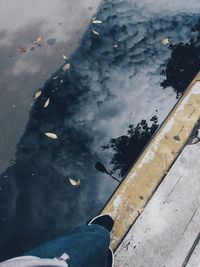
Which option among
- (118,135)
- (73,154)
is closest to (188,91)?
(118,135)

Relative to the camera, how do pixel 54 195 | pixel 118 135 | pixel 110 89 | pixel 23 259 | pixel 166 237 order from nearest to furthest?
pixel 23 259 < pixel 166 237 < pixel 54 195 < pixel 118 135 < pixel 110 89

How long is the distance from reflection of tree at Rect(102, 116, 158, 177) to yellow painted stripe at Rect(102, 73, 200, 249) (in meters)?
0.28

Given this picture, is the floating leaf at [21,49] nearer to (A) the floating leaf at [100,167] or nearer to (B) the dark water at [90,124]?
(B) the dark water at [90,124]

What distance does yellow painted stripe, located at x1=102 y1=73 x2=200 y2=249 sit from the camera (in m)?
2.74

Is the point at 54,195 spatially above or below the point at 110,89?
below

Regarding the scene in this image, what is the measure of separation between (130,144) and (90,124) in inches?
19.6

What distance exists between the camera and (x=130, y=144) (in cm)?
336

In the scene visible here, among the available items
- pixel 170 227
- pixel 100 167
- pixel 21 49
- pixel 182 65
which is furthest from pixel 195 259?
pixel 21 49

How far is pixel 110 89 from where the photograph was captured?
12.1 feet

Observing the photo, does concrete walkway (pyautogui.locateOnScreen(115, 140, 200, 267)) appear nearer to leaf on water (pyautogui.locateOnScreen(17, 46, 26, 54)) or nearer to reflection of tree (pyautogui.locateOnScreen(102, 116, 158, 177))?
reflection of tree (pyautogui.locateOnScreen(102, 116, 158, 177))

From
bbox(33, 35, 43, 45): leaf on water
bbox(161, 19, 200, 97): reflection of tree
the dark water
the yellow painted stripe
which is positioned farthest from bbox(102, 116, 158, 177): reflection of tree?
bbox(33, 35, 43, 45): leaf on water

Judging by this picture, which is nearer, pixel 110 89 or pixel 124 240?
pixel 124 240

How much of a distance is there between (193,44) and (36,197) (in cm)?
254

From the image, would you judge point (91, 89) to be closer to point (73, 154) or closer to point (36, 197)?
point (73, 154)
